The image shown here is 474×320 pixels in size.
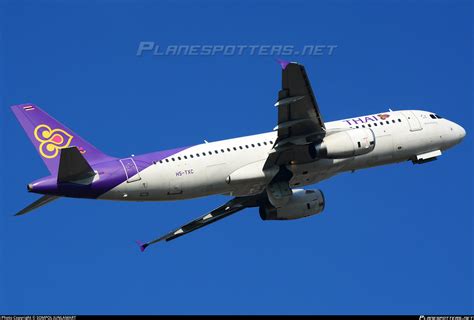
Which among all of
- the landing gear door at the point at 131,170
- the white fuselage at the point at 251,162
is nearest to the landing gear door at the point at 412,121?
the white fuselage at the point at 251,162

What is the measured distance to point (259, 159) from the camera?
5819cm

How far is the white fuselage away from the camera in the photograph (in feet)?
182

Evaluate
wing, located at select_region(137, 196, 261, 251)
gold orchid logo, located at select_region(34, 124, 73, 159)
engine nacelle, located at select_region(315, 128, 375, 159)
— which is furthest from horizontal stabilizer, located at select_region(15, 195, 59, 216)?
engine nacelle, located at select_region(315, 128, 375, 159)

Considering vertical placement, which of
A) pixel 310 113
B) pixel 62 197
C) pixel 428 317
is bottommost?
pixel 428 317

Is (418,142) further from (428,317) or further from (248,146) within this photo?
(428,317)

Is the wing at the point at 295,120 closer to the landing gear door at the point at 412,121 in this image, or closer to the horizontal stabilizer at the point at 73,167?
the landing gear door at the point at 412,121

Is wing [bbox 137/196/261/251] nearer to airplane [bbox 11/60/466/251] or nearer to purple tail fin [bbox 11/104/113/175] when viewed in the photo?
airplane [bbox 11/60/466/251]

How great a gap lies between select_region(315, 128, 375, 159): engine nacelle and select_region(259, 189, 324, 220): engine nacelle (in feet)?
19.5

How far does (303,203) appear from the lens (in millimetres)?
61750

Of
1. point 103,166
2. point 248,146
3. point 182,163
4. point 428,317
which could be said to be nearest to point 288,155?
point 248,146

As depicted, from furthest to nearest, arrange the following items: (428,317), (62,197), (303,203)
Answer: (303,203) → (62,197) → (428,317)

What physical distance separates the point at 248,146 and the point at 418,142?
11.1 m

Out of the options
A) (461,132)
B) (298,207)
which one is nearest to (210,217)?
(298,207)

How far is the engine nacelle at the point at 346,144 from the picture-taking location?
56281 millimetres
